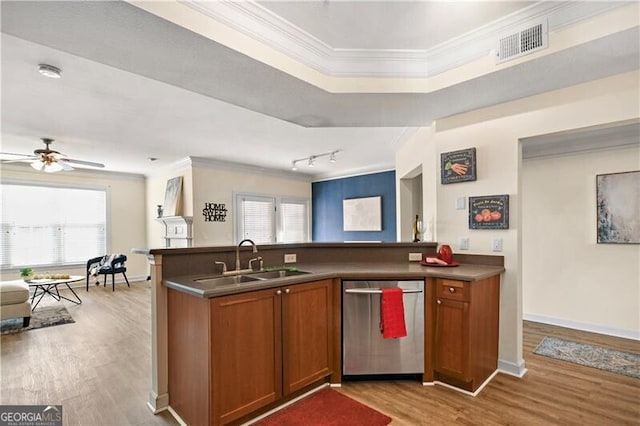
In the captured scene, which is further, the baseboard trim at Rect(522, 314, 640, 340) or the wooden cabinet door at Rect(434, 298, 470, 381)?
the baseboard trim at Rect(522, 314, 640, 340)

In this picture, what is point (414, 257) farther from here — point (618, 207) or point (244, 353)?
point (618, 207)

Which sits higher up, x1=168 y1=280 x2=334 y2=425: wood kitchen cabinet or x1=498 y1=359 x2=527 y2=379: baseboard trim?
x1=168 y1=280 x2=334 y2=425: wood kitchen cabinet

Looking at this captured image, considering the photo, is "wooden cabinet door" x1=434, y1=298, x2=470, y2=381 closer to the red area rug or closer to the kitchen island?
the kitchen island

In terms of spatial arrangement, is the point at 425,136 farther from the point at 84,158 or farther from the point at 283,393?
the point at 84,158

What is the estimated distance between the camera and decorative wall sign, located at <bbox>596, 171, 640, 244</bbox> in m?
3.51

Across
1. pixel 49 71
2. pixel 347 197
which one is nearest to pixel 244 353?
pixel 49 71

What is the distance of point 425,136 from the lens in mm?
3654

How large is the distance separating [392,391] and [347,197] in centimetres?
537

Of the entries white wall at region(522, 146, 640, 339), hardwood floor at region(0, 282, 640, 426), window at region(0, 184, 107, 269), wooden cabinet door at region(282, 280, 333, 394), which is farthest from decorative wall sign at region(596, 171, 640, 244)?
window at region(0, 184, 107, 269)

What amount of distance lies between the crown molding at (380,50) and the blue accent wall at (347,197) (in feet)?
13.8

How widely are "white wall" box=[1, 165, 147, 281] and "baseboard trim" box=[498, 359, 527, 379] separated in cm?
768

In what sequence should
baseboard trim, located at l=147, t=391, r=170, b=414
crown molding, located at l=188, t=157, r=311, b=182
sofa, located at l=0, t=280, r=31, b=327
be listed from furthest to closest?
1. crown molding, located at l=188, t=157, r=311, b=182
2. sofa, located at l=0, t=280, r=31, b=327
3. baseboard trim, located at l=147, t=391, r=170, b=414

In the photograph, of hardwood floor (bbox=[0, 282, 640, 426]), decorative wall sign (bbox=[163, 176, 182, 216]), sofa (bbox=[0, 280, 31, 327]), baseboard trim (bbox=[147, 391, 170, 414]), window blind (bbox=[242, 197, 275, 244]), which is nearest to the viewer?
hardwood floor (bbox=[0, 282, 640, 426])

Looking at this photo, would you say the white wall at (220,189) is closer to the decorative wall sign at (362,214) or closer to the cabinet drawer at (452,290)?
the decorative wall sign at (362,214)
